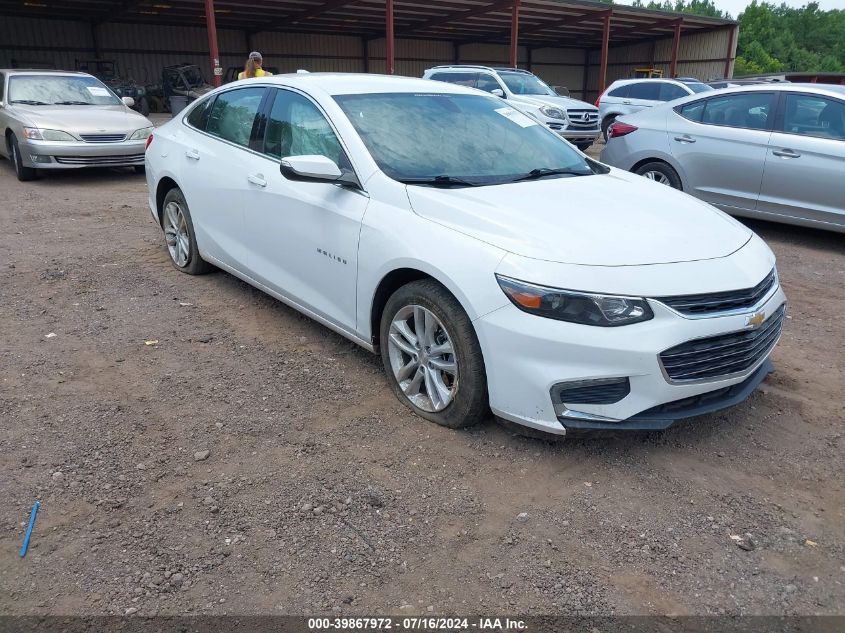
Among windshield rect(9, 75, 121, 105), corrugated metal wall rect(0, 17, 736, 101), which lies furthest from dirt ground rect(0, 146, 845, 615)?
corrugated metal wall rect(0, 17, 736, 101)

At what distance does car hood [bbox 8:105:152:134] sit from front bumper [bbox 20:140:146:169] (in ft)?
0.69

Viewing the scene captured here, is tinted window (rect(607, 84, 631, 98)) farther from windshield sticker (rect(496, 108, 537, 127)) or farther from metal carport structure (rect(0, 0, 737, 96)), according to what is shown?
windshield sticker (rect(496, 108, 537, 127))

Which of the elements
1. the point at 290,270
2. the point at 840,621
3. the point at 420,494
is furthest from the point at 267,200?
the point at 840,621

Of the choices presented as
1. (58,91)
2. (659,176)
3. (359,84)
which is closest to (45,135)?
(58,91)

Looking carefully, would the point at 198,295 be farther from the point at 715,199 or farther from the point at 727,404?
the point at 715,199

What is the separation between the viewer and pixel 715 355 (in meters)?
3.06

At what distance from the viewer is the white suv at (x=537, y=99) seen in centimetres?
1450

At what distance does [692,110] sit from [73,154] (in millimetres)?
8107

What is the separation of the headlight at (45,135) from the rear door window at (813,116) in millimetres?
9010

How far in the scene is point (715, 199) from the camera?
7457 mm

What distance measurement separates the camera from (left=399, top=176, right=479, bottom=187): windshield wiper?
11.8 ft

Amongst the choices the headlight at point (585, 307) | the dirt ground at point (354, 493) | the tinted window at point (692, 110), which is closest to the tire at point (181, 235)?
the dirt ground at point (354, 493)

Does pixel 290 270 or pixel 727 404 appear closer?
pixel 727 404

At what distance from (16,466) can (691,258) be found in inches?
124
